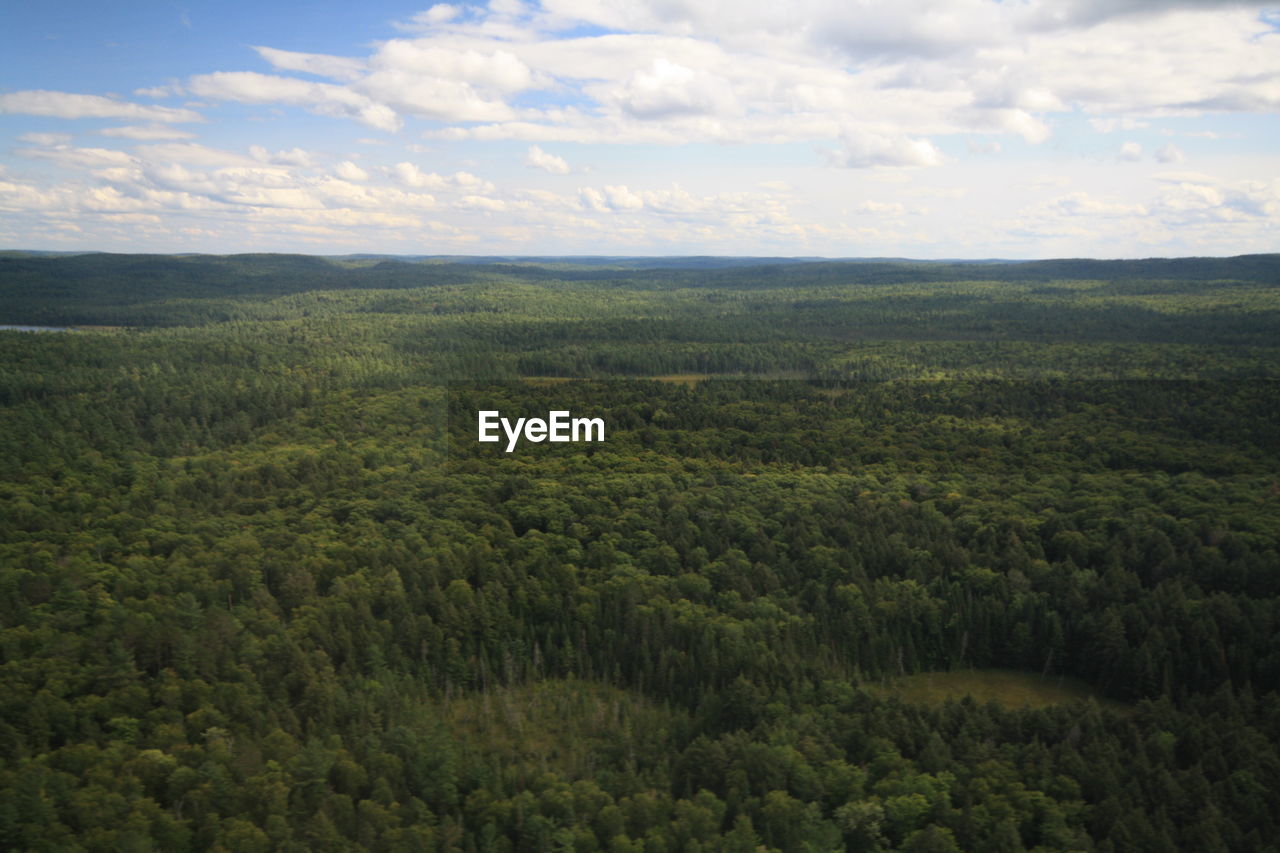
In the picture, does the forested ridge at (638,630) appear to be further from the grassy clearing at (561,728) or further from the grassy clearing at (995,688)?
the grassy clearing at (995,688)

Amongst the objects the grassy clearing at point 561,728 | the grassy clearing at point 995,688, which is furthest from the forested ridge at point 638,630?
the grassy clearing at point 995,688

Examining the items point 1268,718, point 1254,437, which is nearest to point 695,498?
point 1268,718

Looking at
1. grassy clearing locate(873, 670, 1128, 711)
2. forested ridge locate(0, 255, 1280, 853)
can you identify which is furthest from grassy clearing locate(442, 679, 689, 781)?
grassy clearing locate(873, 670, 1128, 711)

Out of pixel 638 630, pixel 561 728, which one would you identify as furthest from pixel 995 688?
pixel 561 728

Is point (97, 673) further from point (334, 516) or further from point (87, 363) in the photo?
point (87, 363)

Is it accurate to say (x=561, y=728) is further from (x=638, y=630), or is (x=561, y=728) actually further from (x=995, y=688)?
(x=995, y=688)

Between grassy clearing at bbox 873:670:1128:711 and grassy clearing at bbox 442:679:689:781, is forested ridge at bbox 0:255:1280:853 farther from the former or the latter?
grassy clearing at bbox 873:670:1128:711

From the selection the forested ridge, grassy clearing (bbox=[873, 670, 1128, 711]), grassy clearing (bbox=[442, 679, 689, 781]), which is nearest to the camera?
the forested ridge
